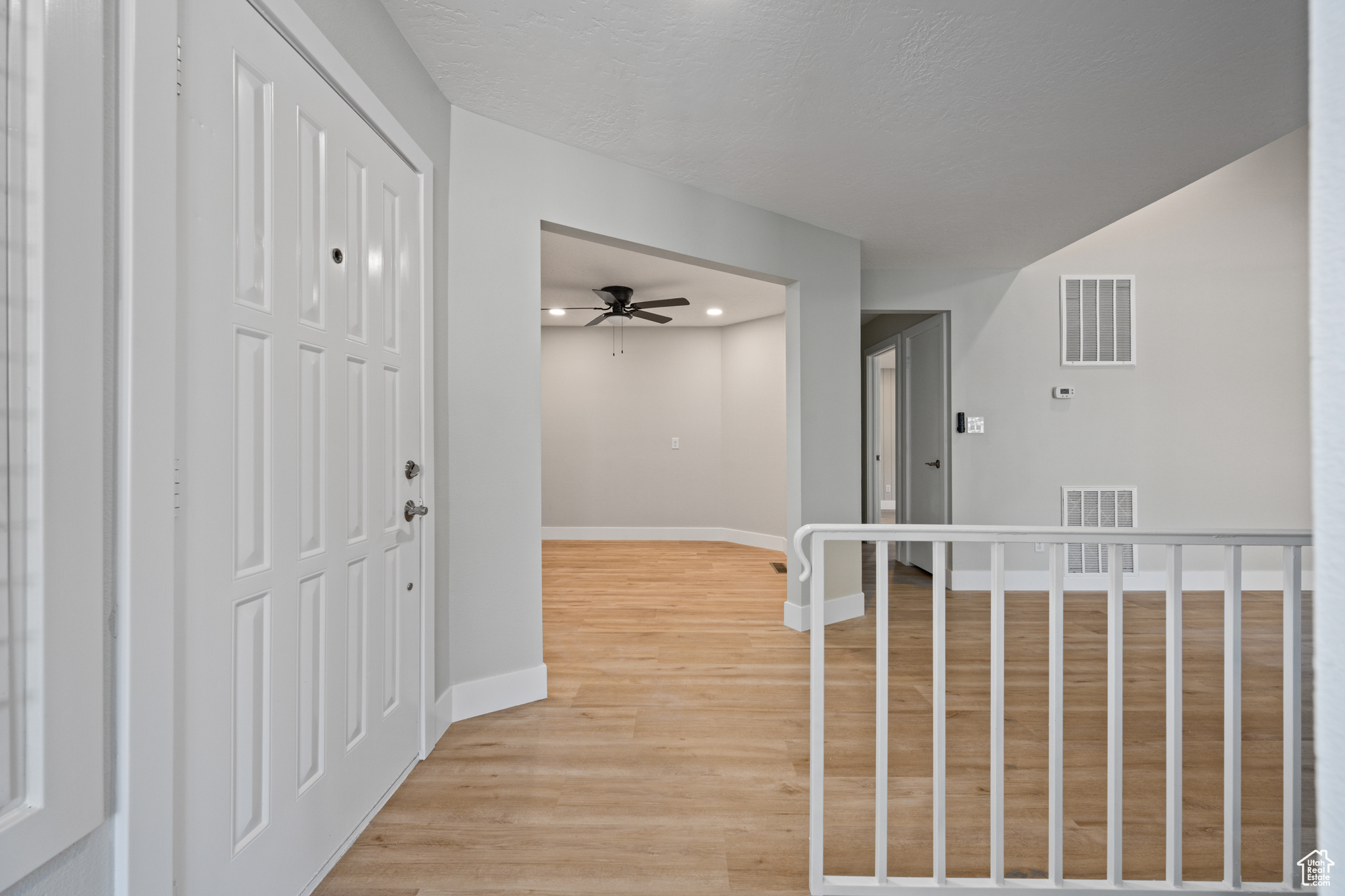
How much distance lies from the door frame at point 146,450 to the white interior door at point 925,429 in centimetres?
436

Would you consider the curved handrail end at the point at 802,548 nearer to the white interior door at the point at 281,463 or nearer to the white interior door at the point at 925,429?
the white interior door at the point at 281,463

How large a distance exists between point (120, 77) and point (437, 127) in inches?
52.3

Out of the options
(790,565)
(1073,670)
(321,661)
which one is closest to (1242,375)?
(1073,670)

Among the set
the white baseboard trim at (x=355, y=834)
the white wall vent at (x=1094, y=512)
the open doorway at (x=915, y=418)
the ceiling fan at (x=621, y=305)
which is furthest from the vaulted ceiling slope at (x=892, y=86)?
the white baseboard trim at (x=355, y=834)

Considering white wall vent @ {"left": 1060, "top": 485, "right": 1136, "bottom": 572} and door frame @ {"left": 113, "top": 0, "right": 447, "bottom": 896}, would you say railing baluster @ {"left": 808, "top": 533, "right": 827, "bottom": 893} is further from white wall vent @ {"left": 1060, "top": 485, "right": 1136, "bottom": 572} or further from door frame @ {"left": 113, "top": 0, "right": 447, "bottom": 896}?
white wall vent @ {"left": 1060, "top": 485, "right": 1136, "bottom": 572}

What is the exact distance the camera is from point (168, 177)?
99 cm

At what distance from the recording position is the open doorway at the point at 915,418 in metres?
4.46

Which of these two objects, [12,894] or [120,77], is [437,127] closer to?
[120,77]

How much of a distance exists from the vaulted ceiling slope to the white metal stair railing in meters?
1.51

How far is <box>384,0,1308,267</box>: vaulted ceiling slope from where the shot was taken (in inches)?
69.5

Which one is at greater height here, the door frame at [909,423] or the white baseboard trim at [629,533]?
the door frame at [909,423]

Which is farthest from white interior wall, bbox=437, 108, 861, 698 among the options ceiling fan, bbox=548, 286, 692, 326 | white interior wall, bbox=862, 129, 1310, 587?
white interior wall, bbox=862, 129, 1310, 587

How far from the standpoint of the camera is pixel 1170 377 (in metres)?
4.23

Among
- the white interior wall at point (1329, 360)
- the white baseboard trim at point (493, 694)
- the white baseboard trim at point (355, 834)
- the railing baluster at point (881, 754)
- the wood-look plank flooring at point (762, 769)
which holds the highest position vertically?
the white interior wall at point (1329, 360)
